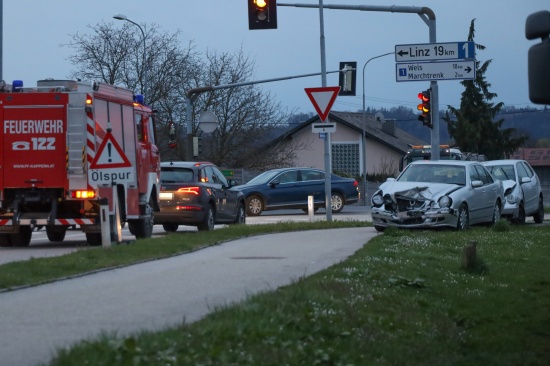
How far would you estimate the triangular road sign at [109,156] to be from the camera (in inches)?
658

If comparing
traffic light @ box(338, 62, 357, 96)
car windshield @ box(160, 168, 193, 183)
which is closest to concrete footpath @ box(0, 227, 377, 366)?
car windshield @ box(160, 168, 193, 183)

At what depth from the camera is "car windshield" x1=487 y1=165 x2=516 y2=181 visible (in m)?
26.7

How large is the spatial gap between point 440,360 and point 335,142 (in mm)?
68649

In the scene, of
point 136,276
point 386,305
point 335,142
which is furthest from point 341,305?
point 335,142

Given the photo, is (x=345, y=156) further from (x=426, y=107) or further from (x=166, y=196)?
(x=166, y=196)

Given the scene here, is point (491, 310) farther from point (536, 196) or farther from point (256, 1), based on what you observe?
point (536, 196)

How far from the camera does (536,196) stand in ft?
88.7

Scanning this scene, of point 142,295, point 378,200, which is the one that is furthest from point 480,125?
point 142,295

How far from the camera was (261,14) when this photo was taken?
2327 cm

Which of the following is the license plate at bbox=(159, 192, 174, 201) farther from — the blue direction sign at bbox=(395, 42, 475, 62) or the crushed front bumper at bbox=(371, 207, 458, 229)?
the blue direction sign at bbox=(395, 42, 475, 62)

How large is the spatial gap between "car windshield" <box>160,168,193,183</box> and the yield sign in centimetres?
330

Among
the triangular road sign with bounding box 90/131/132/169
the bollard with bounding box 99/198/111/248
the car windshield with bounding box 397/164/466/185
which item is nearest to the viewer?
the triangular road sign with bounding box 90/131/132/169

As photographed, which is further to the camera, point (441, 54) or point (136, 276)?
point (441, 54)

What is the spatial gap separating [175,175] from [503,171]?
8645mm
